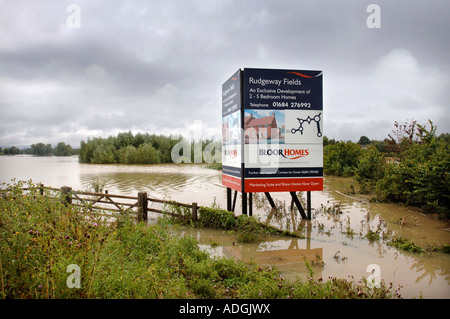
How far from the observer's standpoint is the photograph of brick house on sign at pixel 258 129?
1085cm

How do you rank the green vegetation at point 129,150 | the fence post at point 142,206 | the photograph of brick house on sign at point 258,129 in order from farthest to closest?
the green vegetation at point 129,150 → the fence post at point 142,206 → the photograph of brick house on sign at point 258,129

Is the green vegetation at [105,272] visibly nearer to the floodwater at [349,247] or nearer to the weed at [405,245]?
the floodwater at [349,247]

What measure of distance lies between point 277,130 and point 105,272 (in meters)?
7.61

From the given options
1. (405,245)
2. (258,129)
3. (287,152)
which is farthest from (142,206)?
(405,245)

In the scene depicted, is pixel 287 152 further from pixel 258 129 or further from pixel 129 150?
pixel 129 150

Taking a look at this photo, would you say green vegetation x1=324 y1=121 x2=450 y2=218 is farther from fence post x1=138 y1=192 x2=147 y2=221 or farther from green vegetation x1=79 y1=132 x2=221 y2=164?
green vegetation x1=79 y1=132 x2=221 y2=164

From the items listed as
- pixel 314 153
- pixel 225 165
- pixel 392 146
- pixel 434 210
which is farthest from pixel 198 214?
pixel 392 146

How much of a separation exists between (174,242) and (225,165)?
560cm

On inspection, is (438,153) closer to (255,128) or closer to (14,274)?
(255,128)

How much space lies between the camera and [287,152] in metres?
11.3

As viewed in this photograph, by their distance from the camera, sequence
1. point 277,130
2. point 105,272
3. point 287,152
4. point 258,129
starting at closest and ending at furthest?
point 105,272 < point 258,129 < point 277,130 < point 287,152

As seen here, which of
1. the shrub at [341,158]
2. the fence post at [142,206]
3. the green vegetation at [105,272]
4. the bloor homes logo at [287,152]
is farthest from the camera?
the shrub at [341,158]

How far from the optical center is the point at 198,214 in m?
12.3

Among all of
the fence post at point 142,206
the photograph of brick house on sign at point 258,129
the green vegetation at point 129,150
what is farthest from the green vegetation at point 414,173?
the green vegetation at point 129,150
